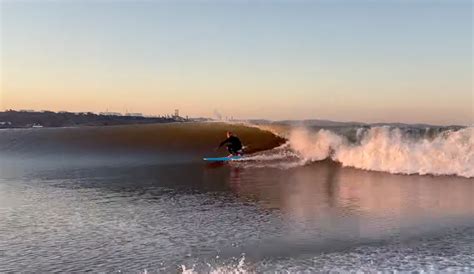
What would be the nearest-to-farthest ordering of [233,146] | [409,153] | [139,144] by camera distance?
1. [409,153]
2. [233,146]
3. [139,144]

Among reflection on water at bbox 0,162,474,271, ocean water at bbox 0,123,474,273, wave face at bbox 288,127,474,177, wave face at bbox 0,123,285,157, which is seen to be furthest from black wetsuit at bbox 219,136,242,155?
reflection on water at bbox 0,162,474,271

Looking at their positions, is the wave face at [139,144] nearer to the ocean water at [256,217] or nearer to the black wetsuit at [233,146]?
the black wetsuit at [233,146]

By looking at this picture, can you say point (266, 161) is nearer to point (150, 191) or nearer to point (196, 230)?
point (150, 191)

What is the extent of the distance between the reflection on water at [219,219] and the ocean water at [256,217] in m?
0.03

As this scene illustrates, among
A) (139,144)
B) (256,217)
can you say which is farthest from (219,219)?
(139,144)

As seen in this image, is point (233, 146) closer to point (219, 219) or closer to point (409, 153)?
point (409, 153)

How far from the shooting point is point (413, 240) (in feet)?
32.7

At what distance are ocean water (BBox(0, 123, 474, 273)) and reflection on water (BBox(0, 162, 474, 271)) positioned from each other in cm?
3

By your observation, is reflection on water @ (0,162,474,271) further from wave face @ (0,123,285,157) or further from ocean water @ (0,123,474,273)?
wave face @ (0,123,285,157)

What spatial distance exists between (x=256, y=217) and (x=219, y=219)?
0.86 meters

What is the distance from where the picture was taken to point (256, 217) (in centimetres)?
1241

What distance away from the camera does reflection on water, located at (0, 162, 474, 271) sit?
9.16 m

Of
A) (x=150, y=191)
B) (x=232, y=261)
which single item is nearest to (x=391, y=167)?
(x=150, y=191)

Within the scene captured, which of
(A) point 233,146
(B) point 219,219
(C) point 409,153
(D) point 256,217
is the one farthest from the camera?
(A) point 233,146
